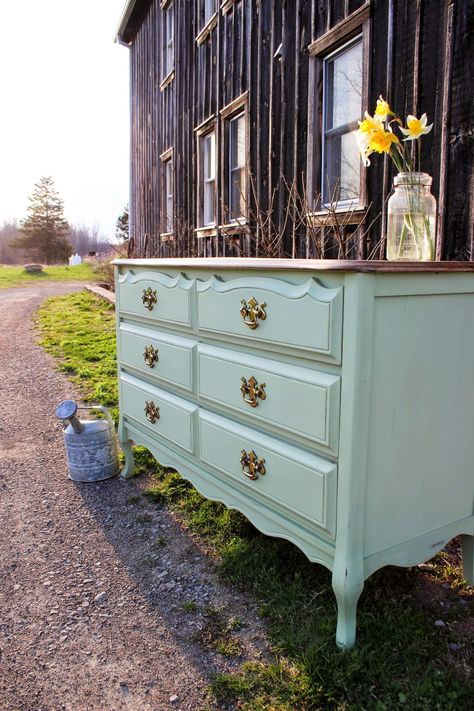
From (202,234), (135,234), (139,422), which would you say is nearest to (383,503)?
(139,422)

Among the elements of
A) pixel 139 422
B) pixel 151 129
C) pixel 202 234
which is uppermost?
pixel 151 129

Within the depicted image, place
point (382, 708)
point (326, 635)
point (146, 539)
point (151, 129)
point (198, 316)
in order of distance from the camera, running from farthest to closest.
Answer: point (151, 129)
point (146, 539)
point (198, 316)
point (326, 635)
point (382, 708)

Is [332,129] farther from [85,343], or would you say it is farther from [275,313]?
[85,343]

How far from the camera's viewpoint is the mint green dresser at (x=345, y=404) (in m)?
2.01

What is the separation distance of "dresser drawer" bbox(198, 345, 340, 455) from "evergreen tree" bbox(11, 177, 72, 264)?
49570mm

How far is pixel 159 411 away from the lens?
11.0 feet

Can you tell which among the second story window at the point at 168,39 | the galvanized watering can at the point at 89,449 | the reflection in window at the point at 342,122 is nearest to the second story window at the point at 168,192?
the second story window at the point at 168,39

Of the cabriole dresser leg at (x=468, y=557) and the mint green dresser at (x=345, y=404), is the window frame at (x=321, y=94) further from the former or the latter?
the cabriole dresser leg at (x=468, y=557)

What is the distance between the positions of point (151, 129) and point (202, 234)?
13.5ft

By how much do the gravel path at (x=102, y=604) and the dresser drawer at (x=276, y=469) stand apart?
58 centimetres

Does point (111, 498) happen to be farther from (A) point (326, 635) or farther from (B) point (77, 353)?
(B) point (77, 353)

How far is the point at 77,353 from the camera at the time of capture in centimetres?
845

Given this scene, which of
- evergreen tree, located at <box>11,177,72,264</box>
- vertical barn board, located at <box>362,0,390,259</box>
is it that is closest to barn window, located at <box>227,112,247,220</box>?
vertical barn board, located at <box>362,0,390,259</box>

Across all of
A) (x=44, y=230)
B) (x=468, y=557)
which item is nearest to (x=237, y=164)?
(x=468, y=557)
